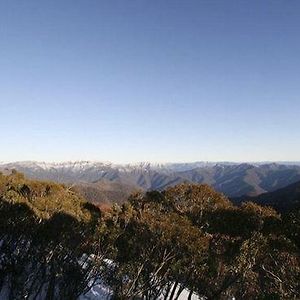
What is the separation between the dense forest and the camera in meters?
28.5

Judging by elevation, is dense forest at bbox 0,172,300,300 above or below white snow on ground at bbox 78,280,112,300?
above

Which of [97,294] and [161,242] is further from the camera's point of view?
[97,294]

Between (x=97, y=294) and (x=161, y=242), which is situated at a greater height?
(x=161, y=242)

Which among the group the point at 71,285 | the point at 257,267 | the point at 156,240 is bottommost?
the point at 71,285

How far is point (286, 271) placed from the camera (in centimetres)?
2855

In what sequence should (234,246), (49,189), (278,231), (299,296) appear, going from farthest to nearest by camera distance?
(49,189) → (234,246) → (278,231) → (299,296)

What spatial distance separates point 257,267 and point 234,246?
8.87 ft

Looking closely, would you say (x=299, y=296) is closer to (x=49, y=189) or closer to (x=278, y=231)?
(x=278, y=231)

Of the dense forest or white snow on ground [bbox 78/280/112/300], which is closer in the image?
the dense forest

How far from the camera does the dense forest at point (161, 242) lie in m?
28.5

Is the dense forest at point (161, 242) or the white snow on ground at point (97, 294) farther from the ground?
the dense forest at point (161, 242)

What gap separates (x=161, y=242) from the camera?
2970 cm

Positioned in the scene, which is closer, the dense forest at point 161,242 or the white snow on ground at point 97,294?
the dense forest at point 161,242

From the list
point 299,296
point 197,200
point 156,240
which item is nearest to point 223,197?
point 197,200
